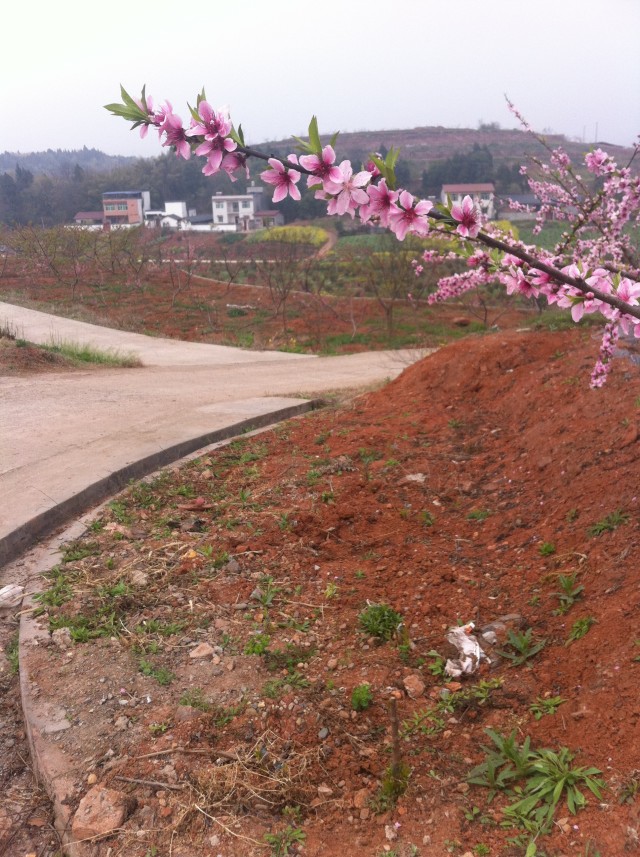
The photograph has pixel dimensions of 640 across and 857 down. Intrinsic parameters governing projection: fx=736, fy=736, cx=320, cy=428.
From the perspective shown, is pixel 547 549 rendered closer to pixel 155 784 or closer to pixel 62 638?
pixel 155 784

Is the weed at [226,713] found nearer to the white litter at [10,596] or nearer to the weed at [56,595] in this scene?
the weed at [56,595]

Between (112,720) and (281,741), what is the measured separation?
69 centimetres

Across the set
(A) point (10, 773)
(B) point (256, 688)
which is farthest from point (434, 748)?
(A) point (10, 773)

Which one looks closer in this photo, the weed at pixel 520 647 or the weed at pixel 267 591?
the weed at pixel 520 647

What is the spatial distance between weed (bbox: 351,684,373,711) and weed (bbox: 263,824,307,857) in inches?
22.7

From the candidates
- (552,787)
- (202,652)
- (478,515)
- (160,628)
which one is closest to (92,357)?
(478,515)

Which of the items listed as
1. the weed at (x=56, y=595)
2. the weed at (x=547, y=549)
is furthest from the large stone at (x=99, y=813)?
the weed at (x=547, y=549)

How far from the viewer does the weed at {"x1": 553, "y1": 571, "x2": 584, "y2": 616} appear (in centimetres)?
324

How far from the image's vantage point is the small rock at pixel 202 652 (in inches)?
127

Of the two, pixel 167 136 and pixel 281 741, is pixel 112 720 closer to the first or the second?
pixel 281 741

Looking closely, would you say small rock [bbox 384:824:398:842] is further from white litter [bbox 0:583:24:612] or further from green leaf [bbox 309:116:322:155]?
white litter [bbox 0:583:24:612]

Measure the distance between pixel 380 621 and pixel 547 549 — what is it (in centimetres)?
102

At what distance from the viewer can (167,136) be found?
2533 mm

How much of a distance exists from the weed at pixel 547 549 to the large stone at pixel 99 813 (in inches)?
91.5
